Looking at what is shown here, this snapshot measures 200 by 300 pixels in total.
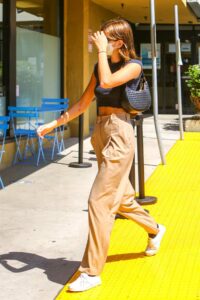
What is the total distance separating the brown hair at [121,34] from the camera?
4809 mm

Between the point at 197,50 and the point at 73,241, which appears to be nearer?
the point at 73,241

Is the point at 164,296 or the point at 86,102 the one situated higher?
the point at 86,102

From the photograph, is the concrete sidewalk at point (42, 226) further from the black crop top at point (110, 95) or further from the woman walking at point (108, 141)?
the black crop top at point (110, 95)

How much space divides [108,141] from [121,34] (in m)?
0.81

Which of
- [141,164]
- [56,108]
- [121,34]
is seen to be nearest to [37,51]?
[56,108]

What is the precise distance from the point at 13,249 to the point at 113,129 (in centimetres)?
164

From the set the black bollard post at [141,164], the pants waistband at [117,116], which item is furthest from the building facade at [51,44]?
the pants waistband at [117,116]

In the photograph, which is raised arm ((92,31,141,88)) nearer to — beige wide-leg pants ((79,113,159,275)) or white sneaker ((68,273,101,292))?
beige wide-leg pants ((79,113,159,275))

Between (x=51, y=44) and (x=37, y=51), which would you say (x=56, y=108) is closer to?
(x=37, y=51)

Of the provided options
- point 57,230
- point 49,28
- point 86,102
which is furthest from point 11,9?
point 86,102

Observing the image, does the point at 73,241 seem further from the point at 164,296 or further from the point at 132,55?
the point at 132,55

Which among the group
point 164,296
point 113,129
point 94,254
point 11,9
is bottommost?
point 164,296

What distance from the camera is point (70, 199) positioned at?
26.1 feet

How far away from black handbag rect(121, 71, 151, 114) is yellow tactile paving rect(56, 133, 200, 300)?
1.31m
